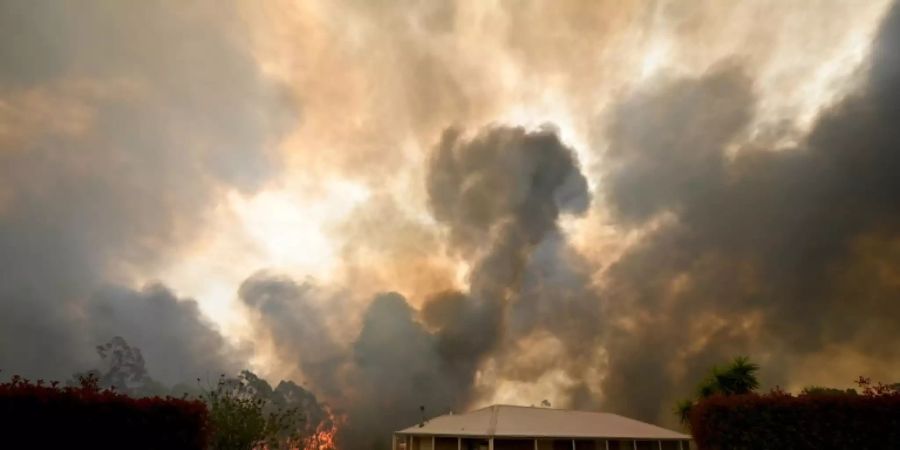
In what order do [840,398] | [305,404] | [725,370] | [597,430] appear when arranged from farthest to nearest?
[305,404] < [597,430] < [725,370] < [840,398]

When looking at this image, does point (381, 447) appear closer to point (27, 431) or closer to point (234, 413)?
point (234, 413)

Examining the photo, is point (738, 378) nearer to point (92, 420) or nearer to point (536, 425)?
point (536, 425)

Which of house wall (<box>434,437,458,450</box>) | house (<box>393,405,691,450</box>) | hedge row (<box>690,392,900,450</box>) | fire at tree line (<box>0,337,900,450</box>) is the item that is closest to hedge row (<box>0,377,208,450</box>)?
fire at tree line (<box>0,337,900,450</box>)

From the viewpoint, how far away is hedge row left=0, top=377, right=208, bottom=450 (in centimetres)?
1673

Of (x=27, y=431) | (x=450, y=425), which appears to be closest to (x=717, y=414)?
(x=27, y=431)

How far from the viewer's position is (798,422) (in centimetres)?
2097

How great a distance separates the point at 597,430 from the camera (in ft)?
160

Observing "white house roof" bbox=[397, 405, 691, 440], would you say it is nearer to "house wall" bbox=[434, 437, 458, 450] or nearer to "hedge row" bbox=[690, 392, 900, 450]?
"house wall" bbox=[434, 437, 458, 450]

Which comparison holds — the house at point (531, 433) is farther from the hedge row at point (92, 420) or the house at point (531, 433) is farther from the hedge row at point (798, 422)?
the hedge row at point (92, 420)

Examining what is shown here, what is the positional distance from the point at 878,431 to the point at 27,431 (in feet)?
101

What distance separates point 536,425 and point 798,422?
2969 cm

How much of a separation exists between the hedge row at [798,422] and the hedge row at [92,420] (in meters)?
21.7

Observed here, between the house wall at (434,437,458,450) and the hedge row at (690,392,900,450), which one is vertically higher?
the hedge row at (690,392,900,450)

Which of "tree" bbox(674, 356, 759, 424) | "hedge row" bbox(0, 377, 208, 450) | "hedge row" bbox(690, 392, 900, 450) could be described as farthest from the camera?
"tree" bbox(674, 356, 759, 424)
